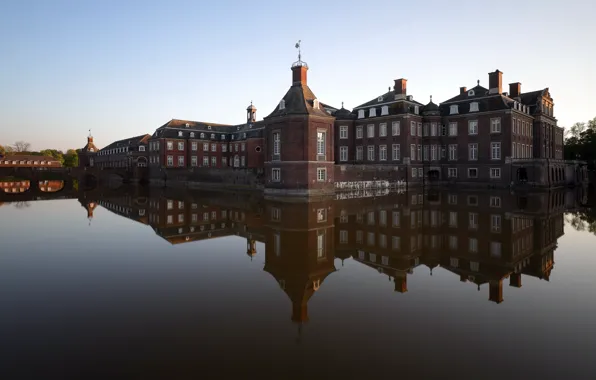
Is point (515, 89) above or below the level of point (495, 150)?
→ above

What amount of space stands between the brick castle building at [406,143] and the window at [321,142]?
3.6 inches

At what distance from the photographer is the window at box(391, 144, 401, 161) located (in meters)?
45.5

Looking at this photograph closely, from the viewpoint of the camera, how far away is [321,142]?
105 feet

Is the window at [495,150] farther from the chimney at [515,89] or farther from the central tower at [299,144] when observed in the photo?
the central tower at [299,144]

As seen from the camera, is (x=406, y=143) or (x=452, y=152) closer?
(x=406, y=143)

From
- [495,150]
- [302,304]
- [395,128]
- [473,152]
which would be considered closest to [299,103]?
[395,128]

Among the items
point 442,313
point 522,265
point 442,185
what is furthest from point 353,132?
point 442,313

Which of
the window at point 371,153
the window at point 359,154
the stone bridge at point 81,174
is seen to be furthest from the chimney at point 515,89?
the stone bridge at point 81,174

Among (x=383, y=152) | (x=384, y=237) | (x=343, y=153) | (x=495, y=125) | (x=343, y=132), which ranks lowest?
(x=384, y=237)

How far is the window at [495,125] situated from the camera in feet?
137

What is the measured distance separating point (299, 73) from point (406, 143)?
1827cm

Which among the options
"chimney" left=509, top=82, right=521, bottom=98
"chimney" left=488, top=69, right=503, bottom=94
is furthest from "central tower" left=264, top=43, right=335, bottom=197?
"chimney" left=509, top=82, right=521, bottom=98

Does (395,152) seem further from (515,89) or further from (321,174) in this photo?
(515,89)

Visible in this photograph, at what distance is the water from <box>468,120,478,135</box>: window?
31.5 meters
